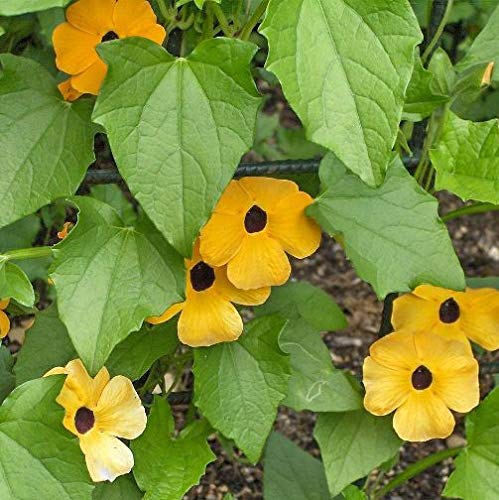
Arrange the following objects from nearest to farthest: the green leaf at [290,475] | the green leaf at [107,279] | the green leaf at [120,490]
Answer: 1. the green leaf at [107,279]
2. the green leaf at [120,490]
3. the green leaf at [290,475]

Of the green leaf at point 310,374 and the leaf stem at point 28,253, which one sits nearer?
the leaf stem at point 28,253

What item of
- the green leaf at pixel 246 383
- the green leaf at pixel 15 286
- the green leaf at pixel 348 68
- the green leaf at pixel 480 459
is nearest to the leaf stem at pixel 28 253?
the green leaf at pixel 15 286

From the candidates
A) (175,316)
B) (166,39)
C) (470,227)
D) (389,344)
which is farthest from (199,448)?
(470,227)

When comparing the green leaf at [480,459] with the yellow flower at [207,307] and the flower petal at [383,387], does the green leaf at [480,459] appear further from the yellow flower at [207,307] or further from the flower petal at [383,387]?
the yellow flower at [207,307]

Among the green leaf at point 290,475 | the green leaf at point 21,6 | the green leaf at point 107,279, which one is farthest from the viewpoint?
the green leaf at point 290,475

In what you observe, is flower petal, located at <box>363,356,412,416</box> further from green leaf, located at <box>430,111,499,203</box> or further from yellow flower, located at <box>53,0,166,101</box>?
yellow flower, located at <box>53,0,166,101</box>

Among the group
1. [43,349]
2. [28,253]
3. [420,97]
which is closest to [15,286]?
[28,253]
